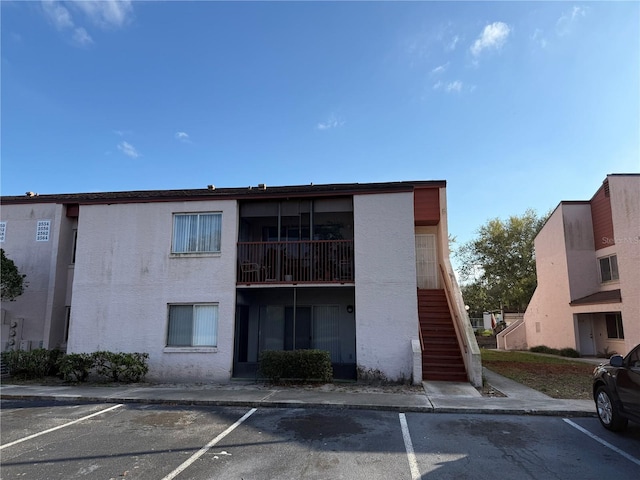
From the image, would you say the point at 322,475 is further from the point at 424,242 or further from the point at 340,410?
the point at 424,242

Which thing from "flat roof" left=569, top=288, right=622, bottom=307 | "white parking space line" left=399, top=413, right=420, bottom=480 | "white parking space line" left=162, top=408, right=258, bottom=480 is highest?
"flat roof" left=569, top=288, right=622, bottom=307

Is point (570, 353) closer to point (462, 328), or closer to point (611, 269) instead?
point (611, 269)

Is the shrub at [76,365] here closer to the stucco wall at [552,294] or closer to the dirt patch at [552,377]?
the dirt patch at [552,377]

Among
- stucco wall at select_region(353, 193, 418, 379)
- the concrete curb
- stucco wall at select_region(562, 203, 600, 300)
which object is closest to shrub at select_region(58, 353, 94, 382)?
the concrete curb

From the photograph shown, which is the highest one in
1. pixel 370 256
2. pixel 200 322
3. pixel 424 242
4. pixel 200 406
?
pixel 424 242

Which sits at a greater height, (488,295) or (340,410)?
(488,295)

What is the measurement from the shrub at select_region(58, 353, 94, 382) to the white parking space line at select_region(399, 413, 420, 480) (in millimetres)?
9100

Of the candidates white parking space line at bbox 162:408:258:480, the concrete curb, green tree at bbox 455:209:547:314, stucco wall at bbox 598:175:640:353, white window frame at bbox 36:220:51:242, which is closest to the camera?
white parking space line at bbox 162:408:258:480

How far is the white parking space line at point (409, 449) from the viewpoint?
16.9 feet

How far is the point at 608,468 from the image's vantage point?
5238mm

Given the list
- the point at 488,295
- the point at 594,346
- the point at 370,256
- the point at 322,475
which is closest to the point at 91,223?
the point at 370,256

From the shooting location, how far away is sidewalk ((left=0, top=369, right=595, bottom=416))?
8.41m

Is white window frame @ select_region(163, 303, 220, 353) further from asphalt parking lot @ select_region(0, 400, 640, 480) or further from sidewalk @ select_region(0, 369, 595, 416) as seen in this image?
asphalt parking lot @ select_region(0, 400, 640, 480)

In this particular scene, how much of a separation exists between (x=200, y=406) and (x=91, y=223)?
25.3 ft
